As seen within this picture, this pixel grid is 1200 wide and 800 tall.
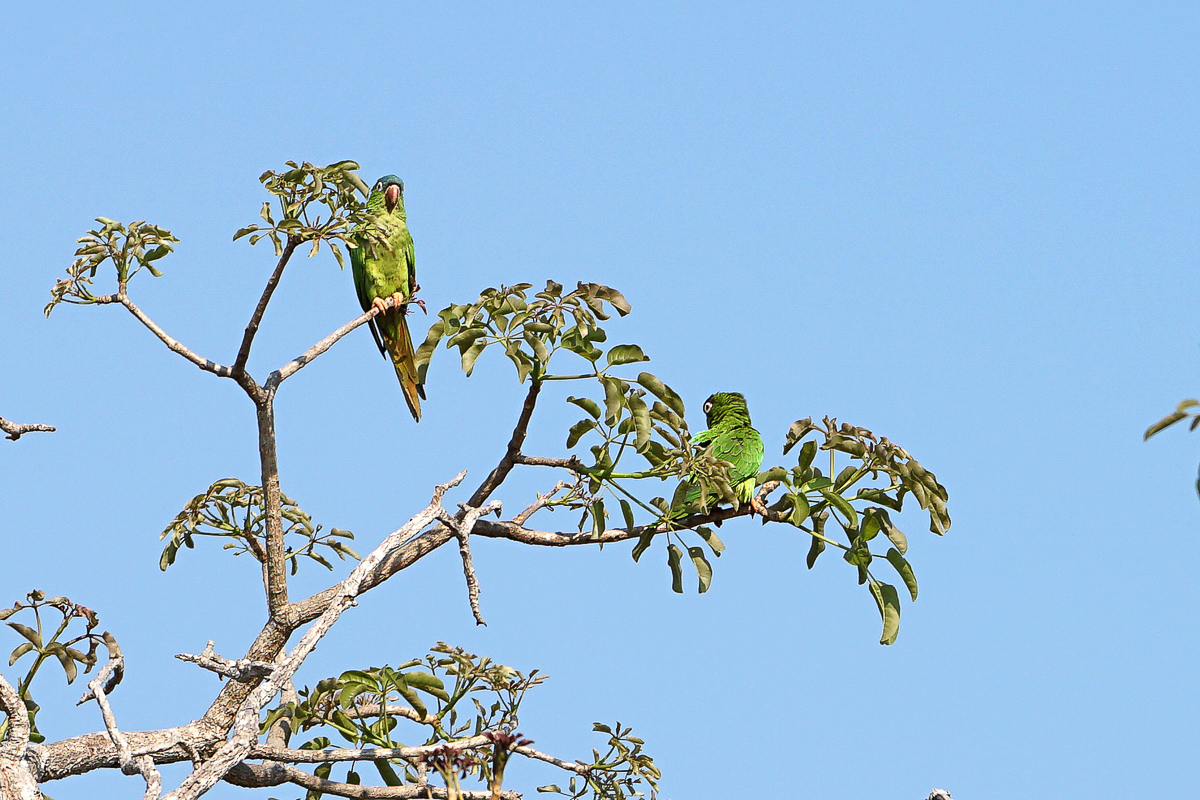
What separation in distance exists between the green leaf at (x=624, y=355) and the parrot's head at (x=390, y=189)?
3.37 meters

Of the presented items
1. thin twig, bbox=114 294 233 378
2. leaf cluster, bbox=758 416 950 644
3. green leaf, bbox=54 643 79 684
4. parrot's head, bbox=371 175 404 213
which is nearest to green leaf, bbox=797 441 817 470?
leaf cluster, bbox=758 416 950 644

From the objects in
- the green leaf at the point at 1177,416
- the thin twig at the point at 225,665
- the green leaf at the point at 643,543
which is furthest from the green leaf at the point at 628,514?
the green leaf at the point at 1177,416

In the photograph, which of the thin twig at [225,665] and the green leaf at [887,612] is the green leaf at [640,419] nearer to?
the green leaf at [887,612]

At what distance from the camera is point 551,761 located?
17.2 feet

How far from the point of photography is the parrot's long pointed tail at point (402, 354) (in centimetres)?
686

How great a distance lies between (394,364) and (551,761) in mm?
2666

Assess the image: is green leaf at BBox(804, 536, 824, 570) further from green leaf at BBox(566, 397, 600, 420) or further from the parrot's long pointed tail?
the parrot's long pointed tail

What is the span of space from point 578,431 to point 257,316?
53.9 inches

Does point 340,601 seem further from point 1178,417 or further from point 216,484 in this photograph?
point 1178,417

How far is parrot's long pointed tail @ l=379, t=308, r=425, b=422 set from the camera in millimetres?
6855

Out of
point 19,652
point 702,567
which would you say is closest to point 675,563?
point 702,567

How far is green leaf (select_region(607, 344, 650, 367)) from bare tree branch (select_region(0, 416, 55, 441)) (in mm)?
2317

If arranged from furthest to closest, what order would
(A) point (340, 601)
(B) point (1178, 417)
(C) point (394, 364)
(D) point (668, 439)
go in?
(C) point (394, 364) < (D) point (668, 439) < (A) point (340, 601) < (B) point (1178, 417)

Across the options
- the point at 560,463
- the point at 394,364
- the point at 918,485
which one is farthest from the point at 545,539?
the point at 394,364
